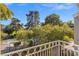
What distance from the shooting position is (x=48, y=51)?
203cm

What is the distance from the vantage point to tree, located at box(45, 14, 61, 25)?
1996mm

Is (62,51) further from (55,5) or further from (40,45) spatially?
(55,5)

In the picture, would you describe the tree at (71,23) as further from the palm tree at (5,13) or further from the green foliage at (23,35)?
the palm tree at (5,13)

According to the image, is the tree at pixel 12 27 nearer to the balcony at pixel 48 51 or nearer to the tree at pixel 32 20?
the tree at pixel 32 20

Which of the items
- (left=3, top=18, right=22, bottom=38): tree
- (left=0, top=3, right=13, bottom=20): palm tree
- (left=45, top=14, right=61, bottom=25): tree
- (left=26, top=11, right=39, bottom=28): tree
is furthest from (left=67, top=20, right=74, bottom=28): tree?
(left=0, top=3, right=13, bottom=20): palm tree

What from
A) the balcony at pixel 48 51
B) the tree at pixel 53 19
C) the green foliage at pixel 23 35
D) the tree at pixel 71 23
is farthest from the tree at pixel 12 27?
the tree at pixel 71 23

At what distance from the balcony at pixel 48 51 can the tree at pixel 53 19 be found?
0.71ft

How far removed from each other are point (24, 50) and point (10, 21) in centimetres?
37

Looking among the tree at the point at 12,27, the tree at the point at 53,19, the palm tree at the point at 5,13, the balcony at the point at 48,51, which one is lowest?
the balcony at the point at 48,51

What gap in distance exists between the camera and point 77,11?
6.53ft

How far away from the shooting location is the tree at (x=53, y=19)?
78.6 inches

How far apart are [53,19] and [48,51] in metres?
0.37

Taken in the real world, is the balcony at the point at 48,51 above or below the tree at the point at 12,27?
below

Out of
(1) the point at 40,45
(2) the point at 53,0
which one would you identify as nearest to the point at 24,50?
(1) the point at 40,45
